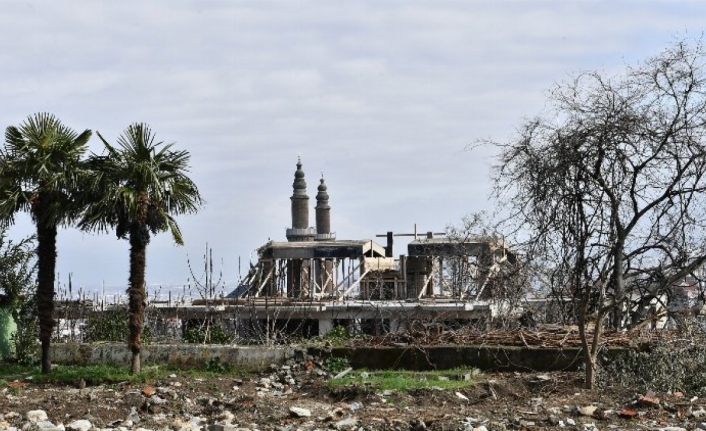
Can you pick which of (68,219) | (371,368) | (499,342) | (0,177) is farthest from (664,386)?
(0,177)

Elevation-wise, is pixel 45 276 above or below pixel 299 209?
below

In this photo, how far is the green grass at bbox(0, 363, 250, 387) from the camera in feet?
54.4

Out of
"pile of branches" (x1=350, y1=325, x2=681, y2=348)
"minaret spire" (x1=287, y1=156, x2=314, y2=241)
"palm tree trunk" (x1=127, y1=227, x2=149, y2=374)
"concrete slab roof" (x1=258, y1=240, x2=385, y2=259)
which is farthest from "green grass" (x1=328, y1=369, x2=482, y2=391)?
"minaret spire" (x1=287, y1=156, x2=314, y2=241)

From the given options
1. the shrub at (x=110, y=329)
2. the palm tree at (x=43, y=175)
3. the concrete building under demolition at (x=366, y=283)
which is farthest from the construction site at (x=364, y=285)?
the palm tree at (x=43, y=175)

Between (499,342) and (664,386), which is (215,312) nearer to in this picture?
(499,342)

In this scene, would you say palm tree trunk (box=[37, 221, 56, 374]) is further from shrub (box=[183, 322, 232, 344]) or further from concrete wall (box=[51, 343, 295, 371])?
shrub (box=[183, 322, 232, 344])

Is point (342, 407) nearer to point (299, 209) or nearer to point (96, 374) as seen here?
point (96, 374)

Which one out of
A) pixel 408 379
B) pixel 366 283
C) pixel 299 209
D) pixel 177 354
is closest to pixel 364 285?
pixel 366 283

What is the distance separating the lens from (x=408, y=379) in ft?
50.6

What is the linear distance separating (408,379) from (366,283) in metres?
25.5

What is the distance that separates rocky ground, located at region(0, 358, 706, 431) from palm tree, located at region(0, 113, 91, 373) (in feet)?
9.38

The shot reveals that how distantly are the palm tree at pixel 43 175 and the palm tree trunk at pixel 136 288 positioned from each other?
1094 millimetres

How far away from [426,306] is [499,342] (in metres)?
12.2

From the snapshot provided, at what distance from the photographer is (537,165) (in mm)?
15656
